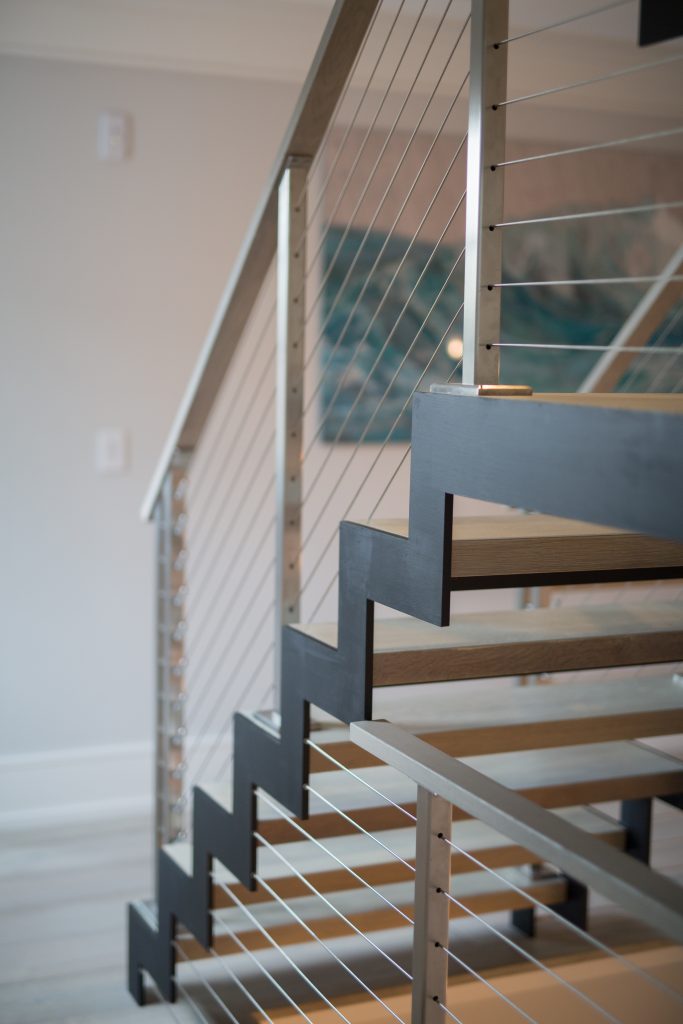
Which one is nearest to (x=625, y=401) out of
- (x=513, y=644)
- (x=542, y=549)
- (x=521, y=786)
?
(x=542, y=549)

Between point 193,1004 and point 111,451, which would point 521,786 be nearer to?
point 193,1004

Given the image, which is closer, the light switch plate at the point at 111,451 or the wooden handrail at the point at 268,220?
the wooden handrail at the point at 268,220

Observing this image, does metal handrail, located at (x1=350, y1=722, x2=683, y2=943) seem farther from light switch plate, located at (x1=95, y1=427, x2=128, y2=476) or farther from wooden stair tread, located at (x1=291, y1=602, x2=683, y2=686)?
light switch plate, located at (x1=95, y1=427, x2=128, y2=476)

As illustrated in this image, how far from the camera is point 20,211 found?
3.54 m

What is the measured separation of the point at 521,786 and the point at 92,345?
7.24 feet

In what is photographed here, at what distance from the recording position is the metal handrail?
0.92 metres

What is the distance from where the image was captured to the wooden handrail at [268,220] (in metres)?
1.74

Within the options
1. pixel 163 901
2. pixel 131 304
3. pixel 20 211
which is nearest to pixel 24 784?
pixel 163 901

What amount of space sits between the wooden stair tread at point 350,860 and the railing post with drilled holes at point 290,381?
53cm

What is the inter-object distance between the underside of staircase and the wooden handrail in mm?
688

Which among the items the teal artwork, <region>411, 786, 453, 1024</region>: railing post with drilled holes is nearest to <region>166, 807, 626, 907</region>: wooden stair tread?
<region>411, 786, 453, 1024</region>: railing post with drilled holes

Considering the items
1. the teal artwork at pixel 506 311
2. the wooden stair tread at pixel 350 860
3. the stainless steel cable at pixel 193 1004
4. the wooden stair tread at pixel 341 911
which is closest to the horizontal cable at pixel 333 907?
the wooden stair tread at pixel 350 860

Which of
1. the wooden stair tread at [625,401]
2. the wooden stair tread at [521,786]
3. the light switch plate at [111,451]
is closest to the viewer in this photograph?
the wooden stair tread at [625,401]

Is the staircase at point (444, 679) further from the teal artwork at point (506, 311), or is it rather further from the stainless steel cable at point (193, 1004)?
the teal artwork at point (506, 311)
